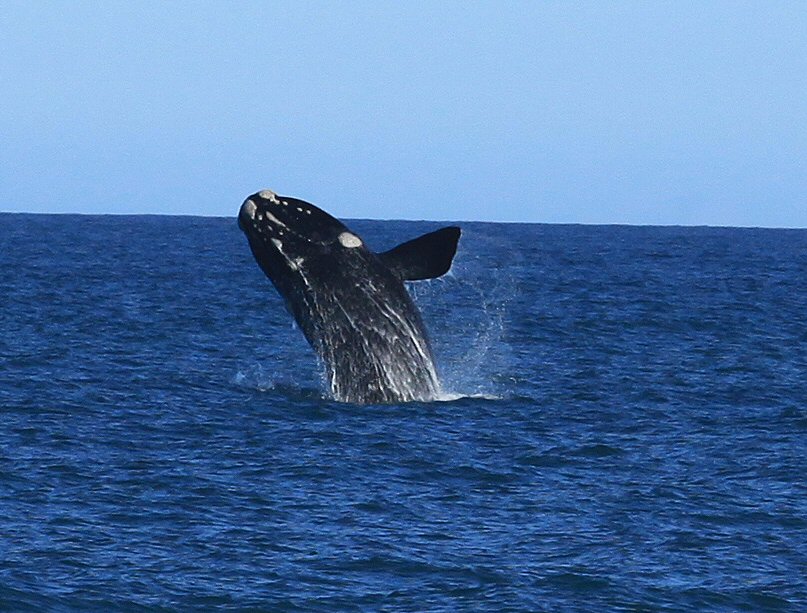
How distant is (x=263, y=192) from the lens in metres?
23.9

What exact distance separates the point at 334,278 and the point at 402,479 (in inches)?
153

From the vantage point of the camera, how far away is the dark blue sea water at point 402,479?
54.1 feet

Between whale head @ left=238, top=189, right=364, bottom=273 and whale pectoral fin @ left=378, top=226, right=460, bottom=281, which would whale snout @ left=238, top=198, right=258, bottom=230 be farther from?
whale pectoral fin @ left=378, top=226, right=460, bottom=281

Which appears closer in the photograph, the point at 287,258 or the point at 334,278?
the point at 287,258

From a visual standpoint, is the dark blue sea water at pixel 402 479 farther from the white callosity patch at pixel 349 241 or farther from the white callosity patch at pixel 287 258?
the white callosity patch at pixel 349 241

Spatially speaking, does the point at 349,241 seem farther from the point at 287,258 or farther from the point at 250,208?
the point at 250,208

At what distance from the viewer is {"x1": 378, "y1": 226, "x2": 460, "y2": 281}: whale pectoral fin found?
22.5 meters

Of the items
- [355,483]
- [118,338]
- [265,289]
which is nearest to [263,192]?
[355,483]

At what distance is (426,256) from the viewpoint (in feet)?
74.7

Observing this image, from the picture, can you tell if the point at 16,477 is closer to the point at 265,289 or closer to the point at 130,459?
the point at 130,459

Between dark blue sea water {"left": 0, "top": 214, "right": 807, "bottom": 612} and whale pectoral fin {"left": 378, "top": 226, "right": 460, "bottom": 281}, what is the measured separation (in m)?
2.52

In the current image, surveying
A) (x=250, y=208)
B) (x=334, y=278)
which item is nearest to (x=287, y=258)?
(x=334, y=278)

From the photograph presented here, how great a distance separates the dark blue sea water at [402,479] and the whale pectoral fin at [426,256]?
252 cm

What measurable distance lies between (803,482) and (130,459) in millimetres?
9353
